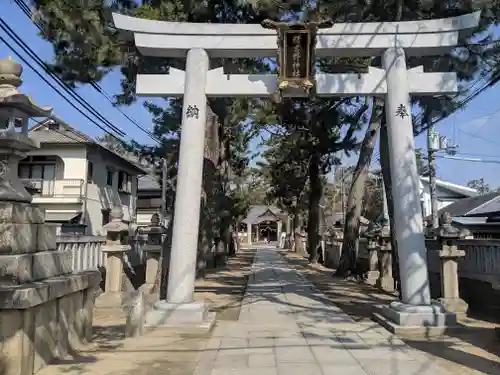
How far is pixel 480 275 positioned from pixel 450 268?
0.82m

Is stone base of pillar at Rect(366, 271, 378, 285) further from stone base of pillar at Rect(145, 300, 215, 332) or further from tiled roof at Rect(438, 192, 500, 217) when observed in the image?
stone base of pillar at Rect(145, 300, 215, 332)

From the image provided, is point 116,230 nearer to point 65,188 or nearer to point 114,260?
point 114,260

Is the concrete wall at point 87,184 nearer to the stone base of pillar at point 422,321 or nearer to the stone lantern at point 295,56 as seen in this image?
the stone lantern at point 295,56

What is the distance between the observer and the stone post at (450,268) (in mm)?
10266

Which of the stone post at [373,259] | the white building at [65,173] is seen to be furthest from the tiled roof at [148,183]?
the stone post at [373,259]

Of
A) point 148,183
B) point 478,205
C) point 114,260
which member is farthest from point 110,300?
point 148,183

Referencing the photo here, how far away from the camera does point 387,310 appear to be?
30.1 ft

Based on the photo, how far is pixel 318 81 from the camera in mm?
9406

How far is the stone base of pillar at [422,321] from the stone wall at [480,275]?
60.6 inches

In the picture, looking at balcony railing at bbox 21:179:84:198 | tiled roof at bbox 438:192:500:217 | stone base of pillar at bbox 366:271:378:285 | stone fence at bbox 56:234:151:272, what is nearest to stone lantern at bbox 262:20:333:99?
stone fence at bbox 56:234:151:272

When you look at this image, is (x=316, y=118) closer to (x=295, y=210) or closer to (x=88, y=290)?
(x=88, y=290)

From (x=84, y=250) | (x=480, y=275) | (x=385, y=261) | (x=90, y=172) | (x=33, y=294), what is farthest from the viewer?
(x=90, y=172)

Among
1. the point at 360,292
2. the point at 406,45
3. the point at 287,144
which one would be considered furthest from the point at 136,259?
the point at 287,144

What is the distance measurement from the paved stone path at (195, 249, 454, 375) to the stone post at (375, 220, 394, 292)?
4.47 m
